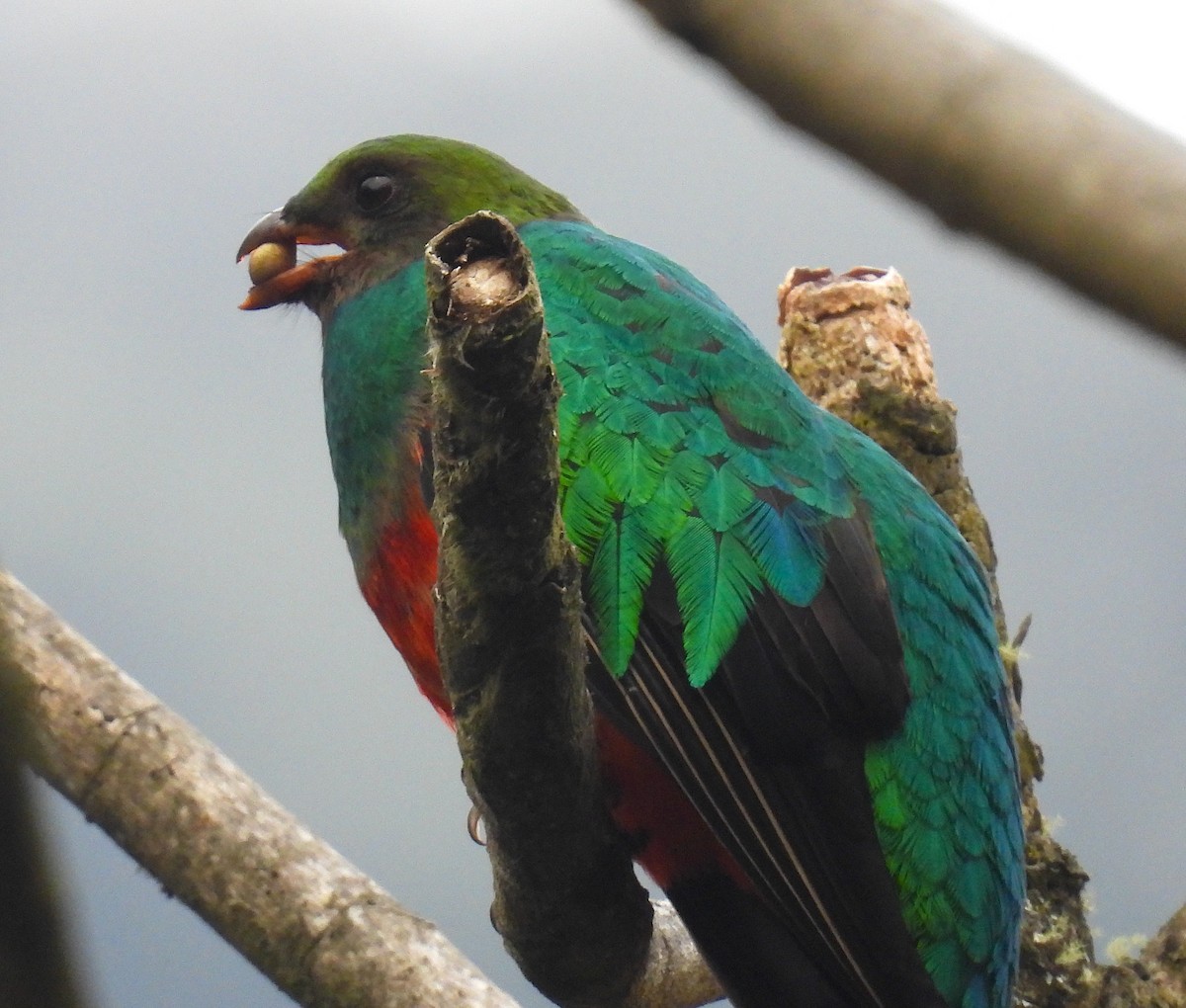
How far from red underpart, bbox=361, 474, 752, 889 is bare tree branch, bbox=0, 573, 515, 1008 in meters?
0.69

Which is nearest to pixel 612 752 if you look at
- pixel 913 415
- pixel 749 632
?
pixel 749 632

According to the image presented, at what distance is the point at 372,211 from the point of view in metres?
3.88

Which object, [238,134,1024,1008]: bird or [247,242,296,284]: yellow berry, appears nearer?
[238,134,1024,1008]: bird

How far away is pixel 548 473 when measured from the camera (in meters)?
2.06

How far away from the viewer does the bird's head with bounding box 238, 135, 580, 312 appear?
12.6ft

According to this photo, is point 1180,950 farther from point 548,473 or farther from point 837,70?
point 837,70

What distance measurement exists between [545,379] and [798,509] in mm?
1128

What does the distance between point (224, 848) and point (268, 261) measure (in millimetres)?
1531

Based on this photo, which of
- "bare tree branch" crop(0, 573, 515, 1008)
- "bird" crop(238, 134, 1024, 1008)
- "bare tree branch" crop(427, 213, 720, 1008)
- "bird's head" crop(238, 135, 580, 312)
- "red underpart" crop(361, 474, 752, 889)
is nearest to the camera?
"bare tree branch" crop(427, 213, 720, 1008)

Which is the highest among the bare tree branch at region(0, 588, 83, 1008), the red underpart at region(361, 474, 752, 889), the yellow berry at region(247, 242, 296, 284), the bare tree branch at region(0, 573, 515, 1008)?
the bare tree branch at region(0, 588, 83, 1008)

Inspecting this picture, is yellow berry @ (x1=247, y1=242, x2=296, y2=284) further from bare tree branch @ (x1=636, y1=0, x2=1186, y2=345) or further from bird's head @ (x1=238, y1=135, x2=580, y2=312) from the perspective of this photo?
bare tree branch @ (x1=636, y1=0, x2=1186, y2=345)

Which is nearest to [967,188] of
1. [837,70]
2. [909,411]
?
[837,70]

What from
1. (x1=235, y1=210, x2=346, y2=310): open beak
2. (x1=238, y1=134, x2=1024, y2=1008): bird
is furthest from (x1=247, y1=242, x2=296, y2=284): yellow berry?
(x1=238, y1=134, x2=1024, y2=1008): bird

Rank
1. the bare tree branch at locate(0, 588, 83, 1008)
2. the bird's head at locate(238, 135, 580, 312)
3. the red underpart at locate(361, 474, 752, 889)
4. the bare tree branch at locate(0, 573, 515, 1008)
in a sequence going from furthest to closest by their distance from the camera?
the bird's head at locate(238, 135, 580, 312), the bare tree branch at locate(0, 573, 515, 1008), the red underpart at locate(361, 474, 752, 889), the bare tree branch at locate(0, 588, 83, 1008)
